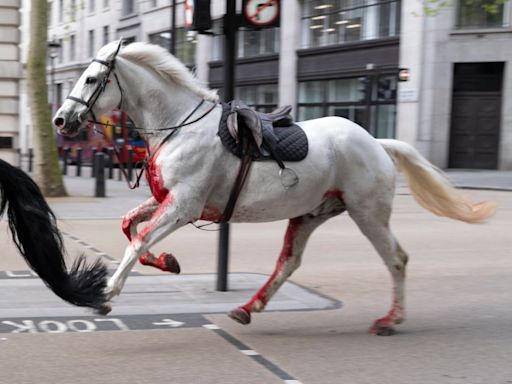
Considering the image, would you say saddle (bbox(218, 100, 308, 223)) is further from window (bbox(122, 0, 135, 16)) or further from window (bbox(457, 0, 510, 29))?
window (bbox(122, 0, 135, 16))

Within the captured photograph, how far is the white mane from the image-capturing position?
5.62 metres

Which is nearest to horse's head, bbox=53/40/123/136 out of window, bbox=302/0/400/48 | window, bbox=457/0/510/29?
window, bbox=457/0/510/29

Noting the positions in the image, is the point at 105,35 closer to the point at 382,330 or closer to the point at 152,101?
the point at 152,101

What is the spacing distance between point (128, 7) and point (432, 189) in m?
46.8

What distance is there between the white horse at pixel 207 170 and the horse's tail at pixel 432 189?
0.61 ft

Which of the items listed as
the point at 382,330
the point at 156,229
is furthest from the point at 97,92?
the point at 382,330

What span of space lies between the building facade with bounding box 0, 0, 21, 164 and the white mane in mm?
17259

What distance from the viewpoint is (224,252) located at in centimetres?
729

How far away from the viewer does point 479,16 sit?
1112 inches

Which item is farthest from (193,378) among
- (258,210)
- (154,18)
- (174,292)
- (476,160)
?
(154,18)

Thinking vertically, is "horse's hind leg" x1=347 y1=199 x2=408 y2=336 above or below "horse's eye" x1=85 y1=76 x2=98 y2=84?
below

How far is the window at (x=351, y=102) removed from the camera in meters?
30.0

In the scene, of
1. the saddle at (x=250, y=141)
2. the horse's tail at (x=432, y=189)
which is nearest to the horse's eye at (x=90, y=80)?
the saddle at (x=250, y=141)

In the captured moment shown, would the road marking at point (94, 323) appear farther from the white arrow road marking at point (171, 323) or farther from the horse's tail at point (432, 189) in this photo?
the horse's tail at point (432, 189)
